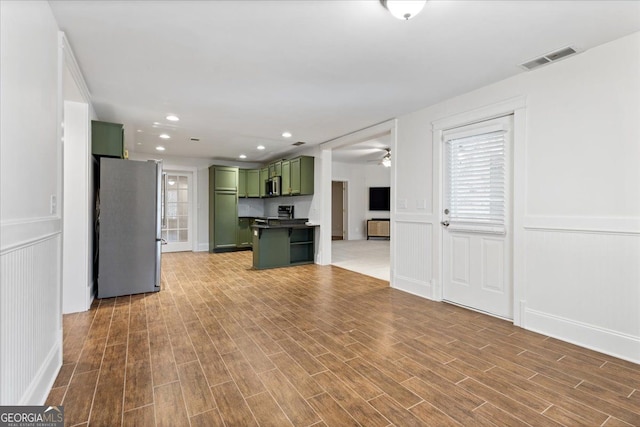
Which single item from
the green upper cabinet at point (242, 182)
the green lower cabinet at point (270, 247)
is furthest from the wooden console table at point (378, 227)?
the green lower cabinet at point (270, 247)

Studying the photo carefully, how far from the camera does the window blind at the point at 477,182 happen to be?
3.23 m

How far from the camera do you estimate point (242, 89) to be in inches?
133

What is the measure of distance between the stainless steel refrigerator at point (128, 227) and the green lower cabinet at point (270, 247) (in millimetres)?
1817

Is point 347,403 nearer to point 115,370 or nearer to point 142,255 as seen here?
point 115,370

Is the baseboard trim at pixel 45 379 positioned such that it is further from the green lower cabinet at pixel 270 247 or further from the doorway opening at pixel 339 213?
the doorway opening at pixel 339 213

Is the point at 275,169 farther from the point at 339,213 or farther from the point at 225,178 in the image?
the point at 339,213

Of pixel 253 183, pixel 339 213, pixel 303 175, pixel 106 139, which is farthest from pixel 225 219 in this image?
pixel 339 213

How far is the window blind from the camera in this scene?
3.23 m

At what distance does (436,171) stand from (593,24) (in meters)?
1.91

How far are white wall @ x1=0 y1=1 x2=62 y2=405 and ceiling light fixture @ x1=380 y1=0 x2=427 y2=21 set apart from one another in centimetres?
196

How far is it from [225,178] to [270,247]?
2944 millimetres

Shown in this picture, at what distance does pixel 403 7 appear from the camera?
189cm

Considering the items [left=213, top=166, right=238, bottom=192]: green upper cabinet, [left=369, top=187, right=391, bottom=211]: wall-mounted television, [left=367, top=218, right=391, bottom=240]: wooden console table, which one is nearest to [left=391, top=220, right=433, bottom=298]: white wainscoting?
[left=213, top=166, right=238, bottom=192]: green upper cabinet

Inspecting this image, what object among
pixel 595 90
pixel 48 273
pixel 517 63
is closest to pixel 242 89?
pixel 48 273
